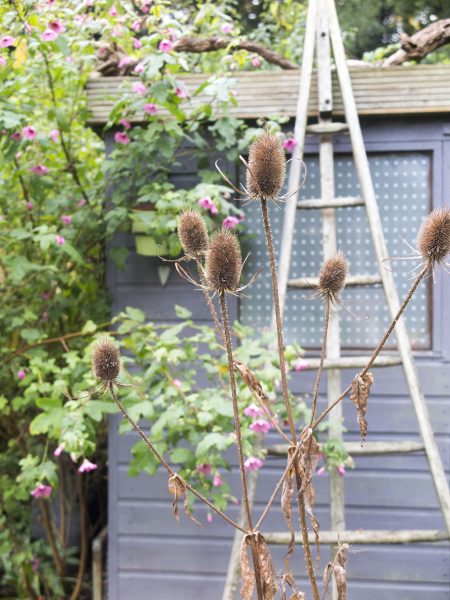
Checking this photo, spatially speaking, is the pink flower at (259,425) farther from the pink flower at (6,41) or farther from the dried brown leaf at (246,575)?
the pink flower at (6,41)

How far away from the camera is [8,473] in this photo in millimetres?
3652

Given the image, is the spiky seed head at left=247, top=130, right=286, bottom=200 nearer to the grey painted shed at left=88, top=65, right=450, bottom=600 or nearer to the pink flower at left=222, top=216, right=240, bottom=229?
the pink flower at left=222, top=216, right=240, bottom=229

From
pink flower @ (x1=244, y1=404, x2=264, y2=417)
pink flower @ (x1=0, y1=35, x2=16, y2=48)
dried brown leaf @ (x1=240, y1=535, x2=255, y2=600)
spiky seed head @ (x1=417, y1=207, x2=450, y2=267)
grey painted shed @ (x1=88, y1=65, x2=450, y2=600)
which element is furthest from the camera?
grey painted shed @ (x1=88, y1=65, x2=450, y2=600)

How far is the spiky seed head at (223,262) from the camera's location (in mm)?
1013

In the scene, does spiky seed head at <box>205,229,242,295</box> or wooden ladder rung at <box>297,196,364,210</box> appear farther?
wooden ladder rung at <box>297,196,364,210</box>

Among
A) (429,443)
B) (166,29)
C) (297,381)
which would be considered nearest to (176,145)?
(166,29)

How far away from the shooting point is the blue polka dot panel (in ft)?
10.3

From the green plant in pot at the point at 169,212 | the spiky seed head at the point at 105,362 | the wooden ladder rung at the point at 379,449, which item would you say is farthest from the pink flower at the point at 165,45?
the spiky seed head at the point at 105,362

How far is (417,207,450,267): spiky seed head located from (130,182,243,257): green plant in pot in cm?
182

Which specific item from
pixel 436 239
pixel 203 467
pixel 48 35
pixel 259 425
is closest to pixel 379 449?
pixel 259 425

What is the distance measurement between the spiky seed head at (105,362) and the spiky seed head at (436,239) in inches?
17.1

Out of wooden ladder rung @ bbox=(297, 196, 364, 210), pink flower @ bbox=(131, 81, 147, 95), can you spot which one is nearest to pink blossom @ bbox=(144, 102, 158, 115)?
pink flower @ bbox=(131, 81, 147, 95)

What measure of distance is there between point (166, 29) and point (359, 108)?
810 mm

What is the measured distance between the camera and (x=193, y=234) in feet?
3.54
